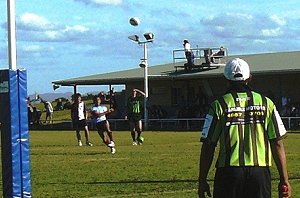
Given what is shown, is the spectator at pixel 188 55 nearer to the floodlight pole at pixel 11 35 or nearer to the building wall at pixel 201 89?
the building wall at pixel 201 89

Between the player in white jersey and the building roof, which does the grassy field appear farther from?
the building roof

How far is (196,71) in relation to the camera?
165 ft

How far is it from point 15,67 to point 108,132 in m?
12.4

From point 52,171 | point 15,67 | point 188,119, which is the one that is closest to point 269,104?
point 15,67

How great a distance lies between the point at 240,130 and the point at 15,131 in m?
Answer: 4.98

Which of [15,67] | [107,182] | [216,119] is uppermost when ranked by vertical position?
[15,67]

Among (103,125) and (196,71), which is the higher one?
(196,71)

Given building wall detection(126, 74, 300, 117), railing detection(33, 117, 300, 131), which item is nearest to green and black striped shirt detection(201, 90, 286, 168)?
railing detection(33, 117, 300, 131)

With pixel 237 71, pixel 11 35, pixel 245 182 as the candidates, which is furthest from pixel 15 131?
pixel 245 182

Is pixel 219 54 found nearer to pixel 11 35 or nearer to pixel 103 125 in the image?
pixel 103 125

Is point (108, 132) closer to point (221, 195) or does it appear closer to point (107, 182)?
point (107, 182)

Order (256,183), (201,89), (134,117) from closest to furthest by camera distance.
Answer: (256,183), (134,117), (201,89)

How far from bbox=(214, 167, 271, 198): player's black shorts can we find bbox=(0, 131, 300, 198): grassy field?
5332 millimetres

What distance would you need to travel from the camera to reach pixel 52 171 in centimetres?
1773
